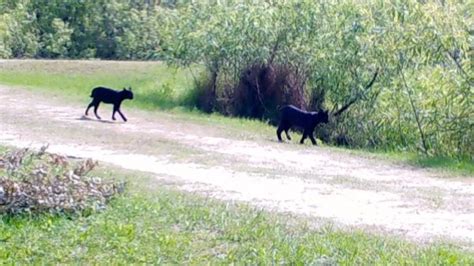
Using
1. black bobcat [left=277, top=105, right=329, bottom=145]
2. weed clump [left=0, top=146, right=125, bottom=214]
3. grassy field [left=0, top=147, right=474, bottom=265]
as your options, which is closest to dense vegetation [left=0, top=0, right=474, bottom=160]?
black bobcat [left=277, top=105, right=329, bottom=145]

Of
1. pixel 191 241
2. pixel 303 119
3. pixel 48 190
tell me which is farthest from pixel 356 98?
pixel 191 241

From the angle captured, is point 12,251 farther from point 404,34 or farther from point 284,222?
point 404,34

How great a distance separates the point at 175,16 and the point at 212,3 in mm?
2819

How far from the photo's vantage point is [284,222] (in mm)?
8828

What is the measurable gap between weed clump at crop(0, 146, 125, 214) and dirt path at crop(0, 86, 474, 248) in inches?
66.9

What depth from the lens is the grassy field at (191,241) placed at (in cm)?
739

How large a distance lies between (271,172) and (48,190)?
4.70 meters

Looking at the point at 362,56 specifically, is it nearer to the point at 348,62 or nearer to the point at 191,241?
the point at 348,62

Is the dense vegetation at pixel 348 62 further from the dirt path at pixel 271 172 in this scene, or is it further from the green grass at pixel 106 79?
the dirt path at pixel 271 172

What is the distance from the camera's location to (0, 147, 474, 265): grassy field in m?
7.39

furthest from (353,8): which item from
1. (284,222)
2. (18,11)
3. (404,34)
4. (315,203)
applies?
(18,11)

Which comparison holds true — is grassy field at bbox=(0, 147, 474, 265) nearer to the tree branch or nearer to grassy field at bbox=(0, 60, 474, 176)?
grassy field at bbox=(0, 60, 474, 176)

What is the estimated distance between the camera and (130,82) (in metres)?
29.2

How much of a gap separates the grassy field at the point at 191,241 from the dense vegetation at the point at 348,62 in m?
8.50
